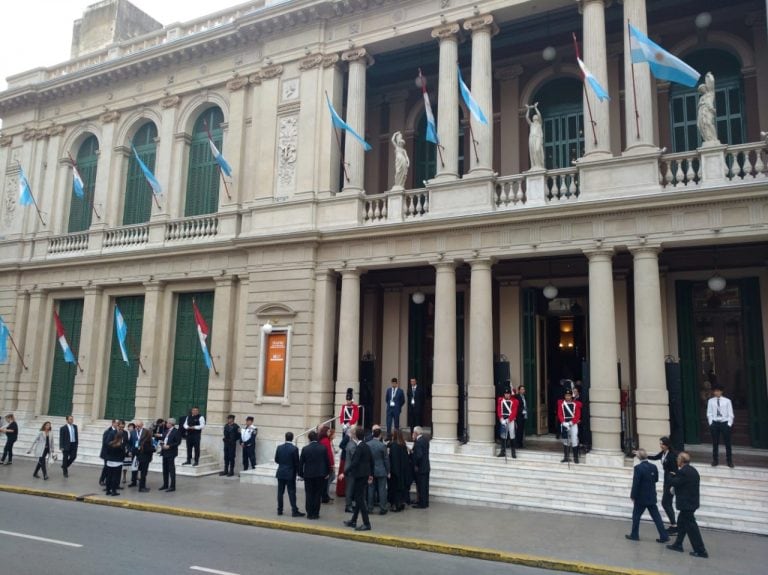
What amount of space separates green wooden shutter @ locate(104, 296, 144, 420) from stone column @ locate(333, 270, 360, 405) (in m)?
8.18

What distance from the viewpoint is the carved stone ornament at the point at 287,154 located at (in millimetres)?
18922

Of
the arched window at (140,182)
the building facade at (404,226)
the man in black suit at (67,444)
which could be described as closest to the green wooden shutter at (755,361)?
the building facade at (404,226)

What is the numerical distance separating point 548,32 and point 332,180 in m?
7.74

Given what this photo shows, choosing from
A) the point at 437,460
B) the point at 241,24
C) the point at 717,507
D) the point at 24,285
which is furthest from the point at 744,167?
the point at 24,285

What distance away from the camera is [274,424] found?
17.4 m

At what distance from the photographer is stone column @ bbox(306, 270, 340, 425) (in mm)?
17234

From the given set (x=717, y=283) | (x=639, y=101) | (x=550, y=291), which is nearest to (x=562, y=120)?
(x=639, y=101)

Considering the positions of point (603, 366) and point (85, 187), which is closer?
point (603, 366)

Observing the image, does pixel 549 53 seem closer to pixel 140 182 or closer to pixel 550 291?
pixel 550 291

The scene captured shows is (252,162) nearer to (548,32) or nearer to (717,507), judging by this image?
(548,32)

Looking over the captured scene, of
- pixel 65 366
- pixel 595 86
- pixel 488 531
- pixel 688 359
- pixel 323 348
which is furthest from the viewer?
pixel 65 366

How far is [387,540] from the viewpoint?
9695 mm

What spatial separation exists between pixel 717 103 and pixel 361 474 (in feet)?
46.0

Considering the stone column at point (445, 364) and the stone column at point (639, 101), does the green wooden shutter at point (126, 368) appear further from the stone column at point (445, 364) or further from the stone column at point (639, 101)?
the stone column at point (639, 101)
